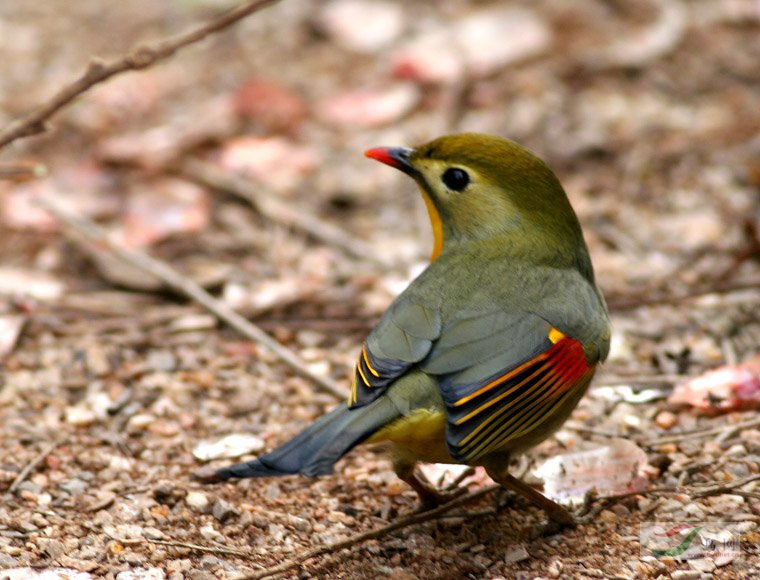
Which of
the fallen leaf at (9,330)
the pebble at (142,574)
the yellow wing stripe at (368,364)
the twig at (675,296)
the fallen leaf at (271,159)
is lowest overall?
the pebble at (142,574)

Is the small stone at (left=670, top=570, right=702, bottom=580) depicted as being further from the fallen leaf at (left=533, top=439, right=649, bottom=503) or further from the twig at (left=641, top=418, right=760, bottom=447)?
the twig at (left=641, top=418, right=760, bottom=447)

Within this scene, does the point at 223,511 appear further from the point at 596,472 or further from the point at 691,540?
the point at 691,540

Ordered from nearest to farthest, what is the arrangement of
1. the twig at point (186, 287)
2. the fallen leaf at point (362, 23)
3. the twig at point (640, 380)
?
1. the twig at point (640, 380)
2. the twig at point (186, 287)
3. the fallen leaf at point (362, 23)

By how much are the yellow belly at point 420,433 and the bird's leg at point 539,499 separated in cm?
28

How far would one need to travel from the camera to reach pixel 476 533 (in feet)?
11.7

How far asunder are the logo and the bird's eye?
1257 mm

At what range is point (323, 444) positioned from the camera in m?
3.05

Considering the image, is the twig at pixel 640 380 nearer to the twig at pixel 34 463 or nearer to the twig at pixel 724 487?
the twig at pixel 724 487

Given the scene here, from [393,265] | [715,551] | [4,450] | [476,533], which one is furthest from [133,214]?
[715,551]

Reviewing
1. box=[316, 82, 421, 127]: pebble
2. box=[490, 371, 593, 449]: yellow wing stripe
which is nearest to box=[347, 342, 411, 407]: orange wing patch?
box=[490, 371, 593, 449]: yellow wing stripe

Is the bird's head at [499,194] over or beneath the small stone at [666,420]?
over

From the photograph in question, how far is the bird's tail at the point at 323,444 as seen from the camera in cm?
299

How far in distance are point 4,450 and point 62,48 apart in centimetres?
431

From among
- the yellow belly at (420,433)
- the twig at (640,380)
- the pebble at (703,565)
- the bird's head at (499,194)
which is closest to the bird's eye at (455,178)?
the bird's head at (499,194)
